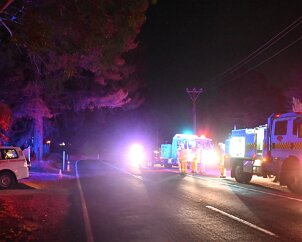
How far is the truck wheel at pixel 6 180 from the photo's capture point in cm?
1953

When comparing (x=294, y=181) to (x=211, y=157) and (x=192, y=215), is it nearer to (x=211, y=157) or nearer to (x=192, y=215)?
(x=192, y=215)

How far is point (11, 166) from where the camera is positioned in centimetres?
1983

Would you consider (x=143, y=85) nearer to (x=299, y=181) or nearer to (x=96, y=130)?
(x=96, y=130)

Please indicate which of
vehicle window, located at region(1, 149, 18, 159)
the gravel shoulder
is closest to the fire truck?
the gravel shoulder

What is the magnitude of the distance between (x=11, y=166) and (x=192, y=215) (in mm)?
10738

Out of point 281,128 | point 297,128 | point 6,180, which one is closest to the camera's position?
point 297,128

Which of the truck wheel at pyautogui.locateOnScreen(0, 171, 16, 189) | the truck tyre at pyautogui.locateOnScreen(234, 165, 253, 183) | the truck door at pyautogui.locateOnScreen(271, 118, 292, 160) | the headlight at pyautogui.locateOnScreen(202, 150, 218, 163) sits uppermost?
the truck door at pyautogui.locateOnScreen(271, 118, 292, 160)

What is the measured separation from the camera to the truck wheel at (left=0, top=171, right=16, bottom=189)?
19.5 metres

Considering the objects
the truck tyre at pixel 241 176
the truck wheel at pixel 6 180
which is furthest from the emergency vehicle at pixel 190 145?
the truck wheel at pixel 6 180

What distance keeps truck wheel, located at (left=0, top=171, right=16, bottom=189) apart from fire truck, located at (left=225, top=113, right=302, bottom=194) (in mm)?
10839

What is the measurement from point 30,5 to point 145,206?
22.0ft

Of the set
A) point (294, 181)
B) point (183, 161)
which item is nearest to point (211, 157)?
point (183, 161)

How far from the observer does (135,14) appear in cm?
1300

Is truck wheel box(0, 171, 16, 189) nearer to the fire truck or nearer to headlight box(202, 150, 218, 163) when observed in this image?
the fire truck
